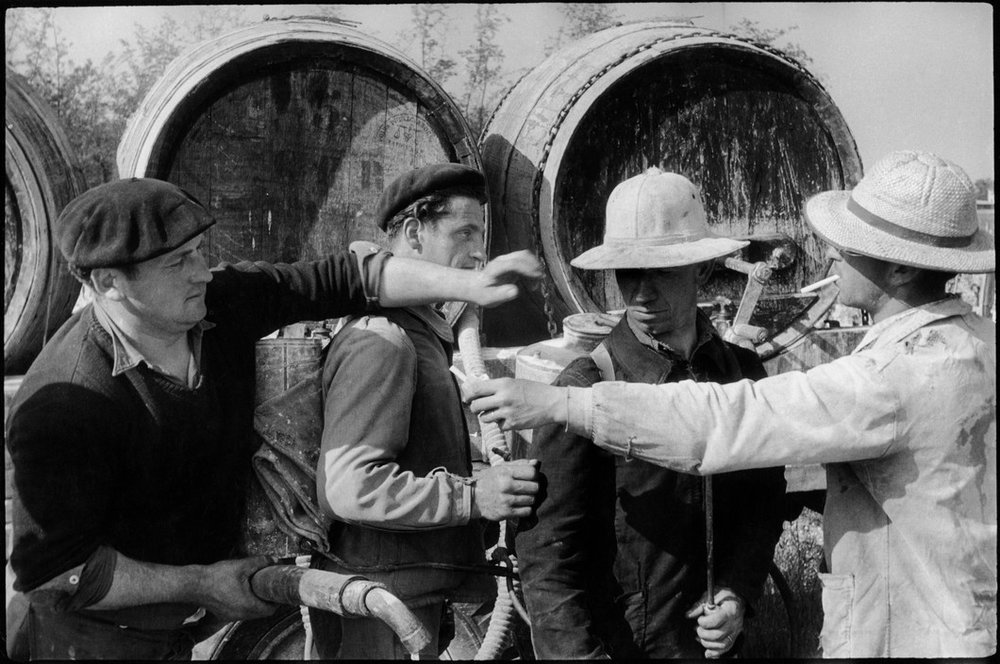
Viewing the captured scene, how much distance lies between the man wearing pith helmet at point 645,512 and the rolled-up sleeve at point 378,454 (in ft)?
0.82

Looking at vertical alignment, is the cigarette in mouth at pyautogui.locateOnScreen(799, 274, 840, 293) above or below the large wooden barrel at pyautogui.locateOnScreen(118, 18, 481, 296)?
below

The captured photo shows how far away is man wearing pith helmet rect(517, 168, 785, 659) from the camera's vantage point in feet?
9.36

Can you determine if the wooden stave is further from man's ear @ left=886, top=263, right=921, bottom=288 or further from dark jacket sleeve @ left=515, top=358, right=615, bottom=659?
man's ear @ left=886, top=263, right=921, bottom=288

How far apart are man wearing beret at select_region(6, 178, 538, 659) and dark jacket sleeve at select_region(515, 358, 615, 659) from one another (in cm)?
48

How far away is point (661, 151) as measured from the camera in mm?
3926

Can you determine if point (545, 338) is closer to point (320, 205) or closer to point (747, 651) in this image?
point (320, 205)

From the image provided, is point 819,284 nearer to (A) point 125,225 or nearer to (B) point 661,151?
(B) point 661,151

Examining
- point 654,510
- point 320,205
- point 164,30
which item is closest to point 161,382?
point 320,205

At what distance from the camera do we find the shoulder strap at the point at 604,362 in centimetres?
298

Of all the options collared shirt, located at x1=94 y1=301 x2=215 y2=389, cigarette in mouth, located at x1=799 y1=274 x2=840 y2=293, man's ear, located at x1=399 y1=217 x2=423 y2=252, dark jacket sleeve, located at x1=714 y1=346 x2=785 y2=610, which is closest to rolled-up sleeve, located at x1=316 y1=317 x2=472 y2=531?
man's ear, located at x1=399 y1=217 x2=423 y2=252

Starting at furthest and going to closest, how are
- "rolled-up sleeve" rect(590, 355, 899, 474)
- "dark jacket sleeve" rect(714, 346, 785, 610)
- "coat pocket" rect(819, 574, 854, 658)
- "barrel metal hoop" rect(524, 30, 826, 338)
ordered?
"barrel metal hoop" rect(524, 30, 826, 338) < "dark jacket sleeve" rect(714, 346, 785, 610) < "coat pocket" rect(819, 574, 854, 658) < "rolled-up sleeve" rect(590, 355, 899, 474)

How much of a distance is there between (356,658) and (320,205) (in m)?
A: 1.40

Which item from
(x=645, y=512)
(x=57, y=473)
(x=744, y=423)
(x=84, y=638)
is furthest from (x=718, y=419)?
(x=84, y=638)

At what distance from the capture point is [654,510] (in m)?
2.96
